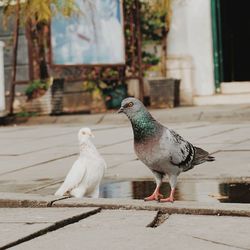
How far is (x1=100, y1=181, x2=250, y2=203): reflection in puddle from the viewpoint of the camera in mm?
5027

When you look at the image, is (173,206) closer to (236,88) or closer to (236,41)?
(236,88)

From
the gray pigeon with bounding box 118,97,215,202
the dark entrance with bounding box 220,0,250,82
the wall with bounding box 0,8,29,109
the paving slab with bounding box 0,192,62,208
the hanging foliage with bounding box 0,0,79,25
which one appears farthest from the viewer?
the dark entrance with bounding box 220,0,250,82

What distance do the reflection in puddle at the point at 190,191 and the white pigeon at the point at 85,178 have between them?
15cm

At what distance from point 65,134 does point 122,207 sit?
6.13 m

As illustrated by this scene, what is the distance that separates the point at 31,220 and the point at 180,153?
1021 mm

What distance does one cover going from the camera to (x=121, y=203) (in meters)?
4.60

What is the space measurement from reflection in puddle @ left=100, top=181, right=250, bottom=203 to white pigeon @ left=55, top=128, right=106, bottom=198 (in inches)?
6.1

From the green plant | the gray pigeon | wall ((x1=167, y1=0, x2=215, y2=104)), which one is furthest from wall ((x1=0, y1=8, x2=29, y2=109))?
the gray pigeon

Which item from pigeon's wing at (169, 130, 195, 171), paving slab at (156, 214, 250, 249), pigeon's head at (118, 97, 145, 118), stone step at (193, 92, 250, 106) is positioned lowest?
stone step at (193, 92, 250, 106)

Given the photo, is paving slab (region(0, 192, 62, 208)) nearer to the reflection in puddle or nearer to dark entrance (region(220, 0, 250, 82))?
the reflection in puddle

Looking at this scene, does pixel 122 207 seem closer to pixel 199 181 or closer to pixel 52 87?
pixel 199 181

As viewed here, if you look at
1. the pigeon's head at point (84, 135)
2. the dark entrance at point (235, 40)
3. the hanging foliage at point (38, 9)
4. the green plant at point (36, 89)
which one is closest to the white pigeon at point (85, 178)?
the pigeon's head at point (84, 135)

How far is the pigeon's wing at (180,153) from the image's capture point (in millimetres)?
4609

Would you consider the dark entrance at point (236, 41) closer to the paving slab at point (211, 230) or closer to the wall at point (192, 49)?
the wall at point (192, 49)
